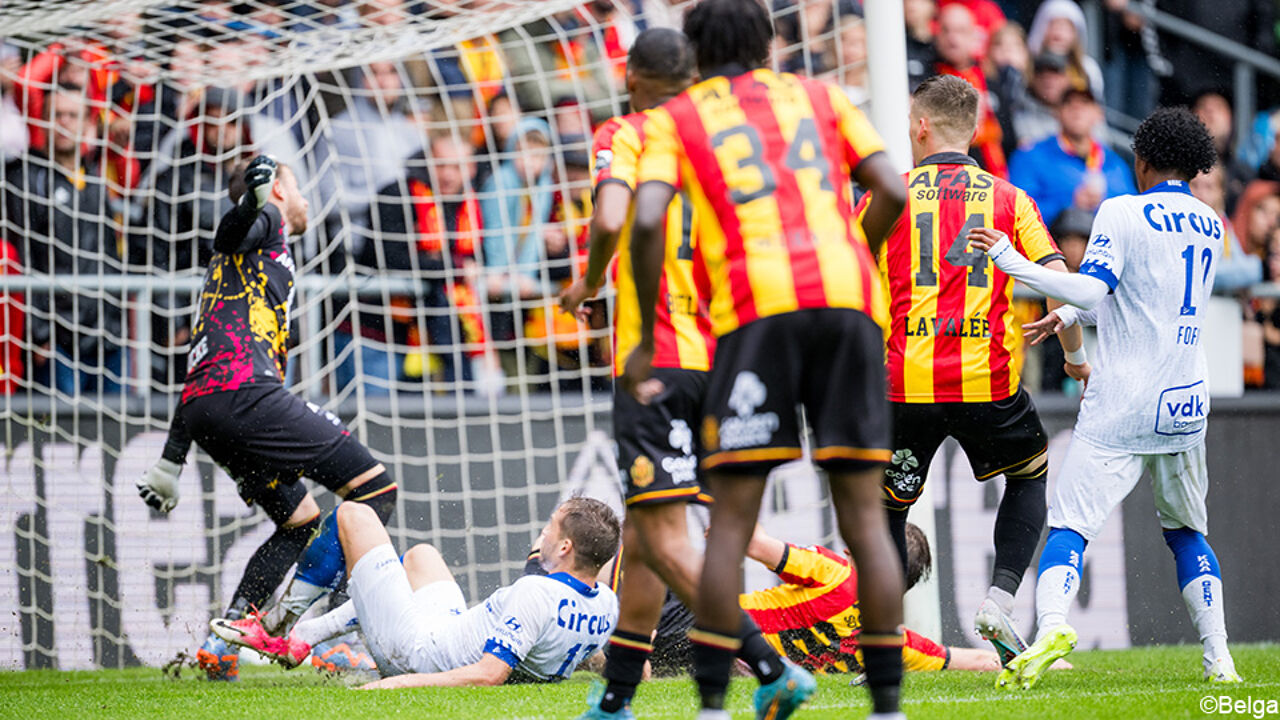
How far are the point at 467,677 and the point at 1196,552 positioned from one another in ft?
8.67

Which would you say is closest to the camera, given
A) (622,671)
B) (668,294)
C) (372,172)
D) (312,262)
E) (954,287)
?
(622,671)

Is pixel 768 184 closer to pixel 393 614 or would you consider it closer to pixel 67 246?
pixel 393 614

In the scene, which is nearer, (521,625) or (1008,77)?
(521,625)

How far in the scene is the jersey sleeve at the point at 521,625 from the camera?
528cm

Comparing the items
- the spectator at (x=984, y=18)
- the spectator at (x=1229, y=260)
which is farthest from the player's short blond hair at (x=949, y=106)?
the spectator at (x=984, y=18)

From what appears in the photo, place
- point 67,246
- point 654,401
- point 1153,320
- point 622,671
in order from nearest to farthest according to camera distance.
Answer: point 622,671 < point 654,401 < point 1153,320 < point 67,246

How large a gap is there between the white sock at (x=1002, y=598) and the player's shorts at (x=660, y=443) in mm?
1561

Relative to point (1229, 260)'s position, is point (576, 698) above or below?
below

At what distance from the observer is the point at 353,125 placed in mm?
8344

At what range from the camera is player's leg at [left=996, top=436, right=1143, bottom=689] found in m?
4.78

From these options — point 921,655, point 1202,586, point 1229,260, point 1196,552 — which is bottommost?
point 921,655

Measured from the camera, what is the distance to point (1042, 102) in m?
10.1

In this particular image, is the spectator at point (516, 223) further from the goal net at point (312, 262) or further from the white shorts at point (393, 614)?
the white shorts at point (393, 614)

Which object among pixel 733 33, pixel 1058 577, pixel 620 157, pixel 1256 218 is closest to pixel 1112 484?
pixel 1058 577
